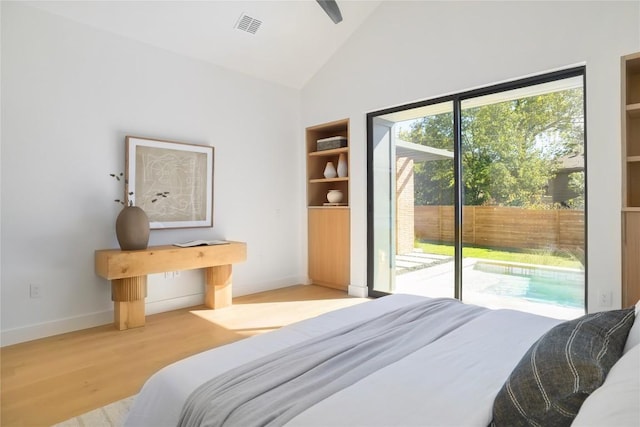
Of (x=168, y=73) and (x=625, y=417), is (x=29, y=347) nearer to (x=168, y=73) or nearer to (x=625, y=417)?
(x=168, y=73)

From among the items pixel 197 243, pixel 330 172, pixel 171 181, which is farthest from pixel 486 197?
pixel 171 181

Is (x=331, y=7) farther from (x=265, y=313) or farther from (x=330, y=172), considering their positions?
(x=265, y=313)

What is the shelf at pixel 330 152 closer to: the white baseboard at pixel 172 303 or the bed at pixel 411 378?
the white baseboard at pixel 172 303

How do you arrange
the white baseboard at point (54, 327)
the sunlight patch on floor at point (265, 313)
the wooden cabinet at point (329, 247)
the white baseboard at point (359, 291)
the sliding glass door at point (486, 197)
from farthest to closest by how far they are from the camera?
the wooden cabinet at point (329, 247) < the white baseboard at point (359, 291) < the sunlight patch on floor at point (265, 313) < the sliding glass door at point (486, 197) < the white baseboard at point (54, 327)

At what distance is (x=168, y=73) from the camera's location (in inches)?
150

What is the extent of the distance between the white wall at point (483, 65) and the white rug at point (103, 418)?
283 centimetres

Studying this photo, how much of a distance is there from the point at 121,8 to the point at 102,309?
272 cm

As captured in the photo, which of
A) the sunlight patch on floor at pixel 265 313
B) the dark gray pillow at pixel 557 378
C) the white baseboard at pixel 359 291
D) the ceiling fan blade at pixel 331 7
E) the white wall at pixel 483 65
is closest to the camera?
the dark gray pillow at pixel 557 378

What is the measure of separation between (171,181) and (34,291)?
1478 mm

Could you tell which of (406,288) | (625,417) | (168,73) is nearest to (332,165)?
(406,288)

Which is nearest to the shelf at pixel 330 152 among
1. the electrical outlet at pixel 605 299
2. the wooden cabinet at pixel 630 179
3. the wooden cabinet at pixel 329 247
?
the wooden cabinet at pixel 329 247

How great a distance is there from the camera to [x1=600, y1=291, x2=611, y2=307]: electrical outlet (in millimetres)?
2713

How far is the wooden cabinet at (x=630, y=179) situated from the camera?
249cm

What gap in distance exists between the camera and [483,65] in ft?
11.1
